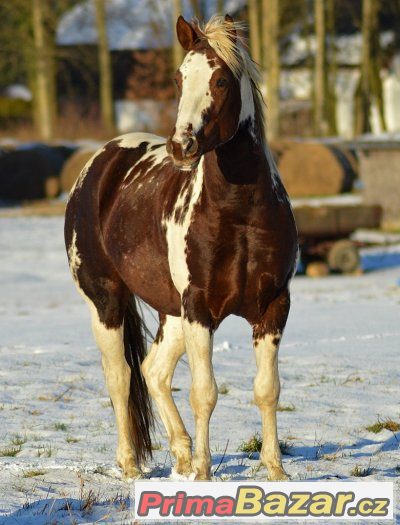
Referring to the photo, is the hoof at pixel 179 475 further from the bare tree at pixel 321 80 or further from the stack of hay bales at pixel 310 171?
the bare tree at pixel 321 80

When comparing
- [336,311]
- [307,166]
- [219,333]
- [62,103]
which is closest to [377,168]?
[307,166]

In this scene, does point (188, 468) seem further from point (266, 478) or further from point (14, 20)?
point (14, 20)

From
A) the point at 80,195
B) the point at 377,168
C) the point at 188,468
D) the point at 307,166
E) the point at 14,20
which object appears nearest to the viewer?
the point at 188,468

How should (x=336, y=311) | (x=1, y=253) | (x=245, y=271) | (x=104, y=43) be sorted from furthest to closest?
(x=104, y=43) < (x=1, y=253) < (x=336, y=311) < (x=245, y=271)

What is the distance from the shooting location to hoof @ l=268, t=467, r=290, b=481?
5883 millimetres

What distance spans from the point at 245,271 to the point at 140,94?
158ft

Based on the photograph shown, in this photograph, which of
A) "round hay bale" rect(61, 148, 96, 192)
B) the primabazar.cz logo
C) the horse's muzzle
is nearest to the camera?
the primabazar.cz logo

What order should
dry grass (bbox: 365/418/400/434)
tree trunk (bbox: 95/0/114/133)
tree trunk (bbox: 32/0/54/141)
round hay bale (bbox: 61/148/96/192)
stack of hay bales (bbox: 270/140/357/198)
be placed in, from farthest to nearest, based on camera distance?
tree trunk (bbox: 95/0/114/133) < tree trunk (bbox: 32/0/54/141) < round hay bale (bbox: 61/148/96/192) < stack of hay bales (bbox: 270/140/357/198) < dry grass (bbox: 365/418/400/434)

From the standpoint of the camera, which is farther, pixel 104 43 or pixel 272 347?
pixel 104 43

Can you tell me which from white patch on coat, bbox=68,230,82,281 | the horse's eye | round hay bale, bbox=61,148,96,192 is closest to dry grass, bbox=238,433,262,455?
white patch on coat, bbox=68,230,82,281

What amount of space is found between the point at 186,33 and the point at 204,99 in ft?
1.41

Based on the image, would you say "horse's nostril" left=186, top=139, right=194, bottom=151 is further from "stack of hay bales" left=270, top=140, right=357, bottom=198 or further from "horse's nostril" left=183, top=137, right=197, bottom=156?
"stack of hay bales" left=270, top=140, right=357, bottom=198

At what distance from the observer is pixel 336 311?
13422 mm

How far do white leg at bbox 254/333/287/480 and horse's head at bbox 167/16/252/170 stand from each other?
42.3 inches
